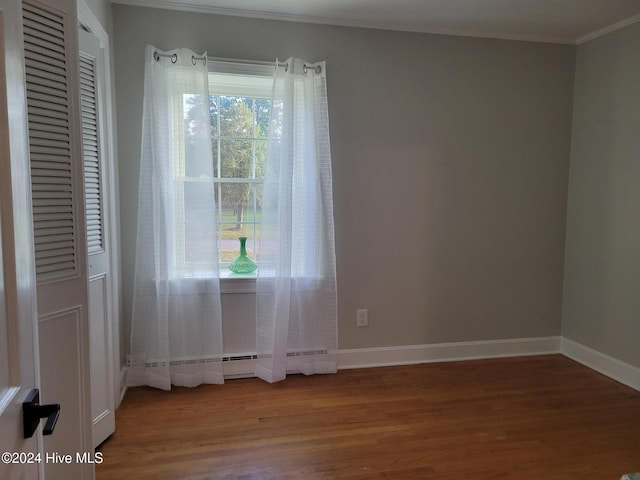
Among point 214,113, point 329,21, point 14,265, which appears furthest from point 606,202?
point 14,265

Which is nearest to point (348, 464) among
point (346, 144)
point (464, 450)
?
point (464, 450)

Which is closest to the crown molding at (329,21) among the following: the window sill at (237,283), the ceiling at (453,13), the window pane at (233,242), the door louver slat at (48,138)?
the ceiling at (453,13)

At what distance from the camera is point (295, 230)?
2.99 metres

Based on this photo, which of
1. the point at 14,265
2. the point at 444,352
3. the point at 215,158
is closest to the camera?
the point at 14,265

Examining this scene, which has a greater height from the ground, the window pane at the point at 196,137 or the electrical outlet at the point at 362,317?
the window pane at the point at 196,137

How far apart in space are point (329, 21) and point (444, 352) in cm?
268

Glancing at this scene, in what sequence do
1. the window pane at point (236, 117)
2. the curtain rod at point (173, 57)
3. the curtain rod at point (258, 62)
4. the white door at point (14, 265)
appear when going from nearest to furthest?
the white door at point (14, 265), the curtain rod at point (173, 57), the curtain rod at point (258, 62), the window pane at point (236, 117)

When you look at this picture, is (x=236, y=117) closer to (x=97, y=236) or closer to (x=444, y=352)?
(x=97, y=236)

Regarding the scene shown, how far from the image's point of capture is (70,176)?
4.50 feet

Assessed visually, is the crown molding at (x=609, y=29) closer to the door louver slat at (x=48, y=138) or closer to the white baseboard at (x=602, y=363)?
the white baseboard at (x=602, y=363)

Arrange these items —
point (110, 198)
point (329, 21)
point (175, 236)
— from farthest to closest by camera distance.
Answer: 1. point (329, 21)
2. point (175, 236)
3. point (110, 198)

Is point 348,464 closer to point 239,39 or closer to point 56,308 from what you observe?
point 56,308

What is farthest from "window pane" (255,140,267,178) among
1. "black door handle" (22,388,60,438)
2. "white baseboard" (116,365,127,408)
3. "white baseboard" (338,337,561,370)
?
"black door handle" (22,388,60,438)

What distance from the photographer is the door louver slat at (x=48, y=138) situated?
4.19 ft
